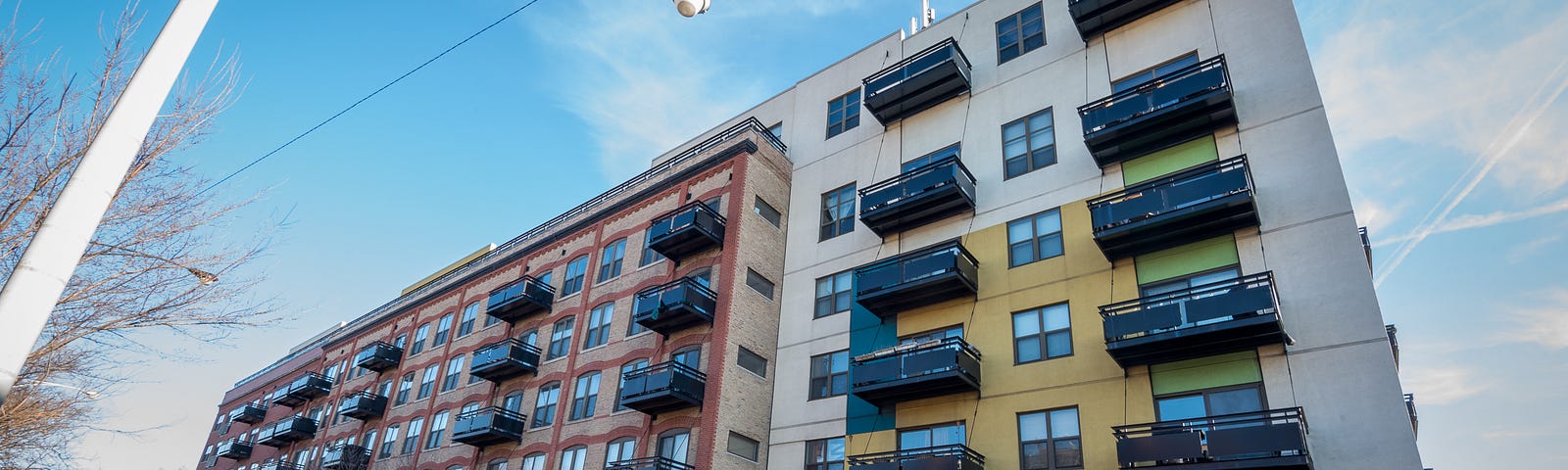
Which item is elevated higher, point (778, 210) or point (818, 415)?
point (778, 210)

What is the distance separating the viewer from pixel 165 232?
1479cm

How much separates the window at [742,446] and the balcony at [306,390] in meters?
36.2

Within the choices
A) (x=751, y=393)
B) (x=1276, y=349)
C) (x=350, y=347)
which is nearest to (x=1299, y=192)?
(x=1276, y=349)

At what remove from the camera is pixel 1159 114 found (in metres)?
25.1

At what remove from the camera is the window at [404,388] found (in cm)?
4762

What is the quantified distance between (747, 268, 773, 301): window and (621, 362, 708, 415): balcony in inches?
175

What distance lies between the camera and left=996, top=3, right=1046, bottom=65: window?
105 ft

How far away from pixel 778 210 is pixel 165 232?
80.2 ft

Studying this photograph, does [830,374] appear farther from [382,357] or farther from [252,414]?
[252,414]

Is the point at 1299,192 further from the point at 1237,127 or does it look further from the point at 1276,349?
the point at 1276,349

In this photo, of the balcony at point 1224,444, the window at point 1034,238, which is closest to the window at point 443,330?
the window at point 1034,238

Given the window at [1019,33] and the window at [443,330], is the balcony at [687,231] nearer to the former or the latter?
the window at [1019,33]

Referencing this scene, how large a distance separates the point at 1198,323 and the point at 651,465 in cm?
1752

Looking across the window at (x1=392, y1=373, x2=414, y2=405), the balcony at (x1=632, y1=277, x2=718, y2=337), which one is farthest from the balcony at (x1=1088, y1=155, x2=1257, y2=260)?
the window at (x1=392, y1=373, x2=414, y2=405)
